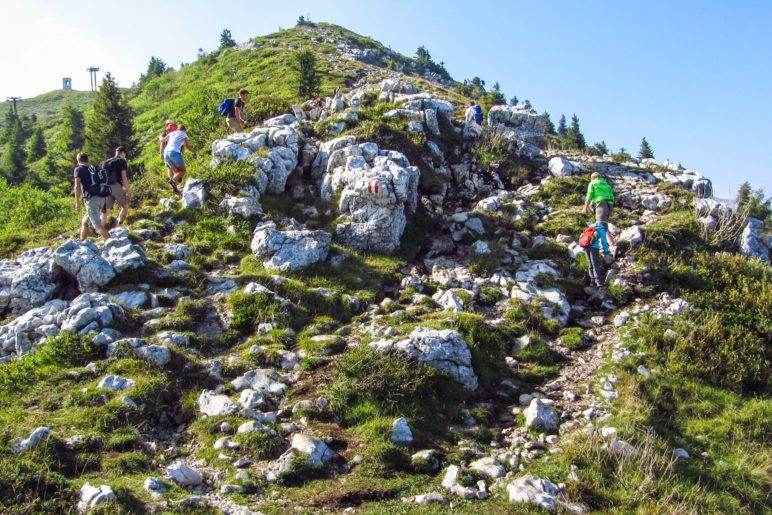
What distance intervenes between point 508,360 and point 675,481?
161 inches

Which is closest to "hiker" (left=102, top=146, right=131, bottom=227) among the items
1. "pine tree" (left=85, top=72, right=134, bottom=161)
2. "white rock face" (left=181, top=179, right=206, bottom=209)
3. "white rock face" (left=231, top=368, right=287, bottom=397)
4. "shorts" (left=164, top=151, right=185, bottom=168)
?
"white rock face" (left=181, top=179, right=206, bottom=209)

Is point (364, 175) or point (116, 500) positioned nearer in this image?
point (116, 500)

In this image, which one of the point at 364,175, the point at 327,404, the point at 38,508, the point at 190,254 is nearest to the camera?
the point at 38,508

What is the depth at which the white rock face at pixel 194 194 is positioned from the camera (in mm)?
15984

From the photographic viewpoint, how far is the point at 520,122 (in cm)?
2634

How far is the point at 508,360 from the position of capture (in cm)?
1066

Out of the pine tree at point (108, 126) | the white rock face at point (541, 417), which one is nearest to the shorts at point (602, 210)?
the white rock face at point (541, 417)

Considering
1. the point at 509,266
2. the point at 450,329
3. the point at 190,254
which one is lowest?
the point at 450,329

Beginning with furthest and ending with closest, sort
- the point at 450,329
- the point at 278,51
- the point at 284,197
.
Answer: the point at 278,51, the point at 284,197, the point at 450,329

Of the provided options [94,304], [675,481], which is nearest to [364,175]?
[94,304]

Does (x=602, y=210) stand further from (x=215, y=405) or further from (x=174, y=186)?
(x=174, y=186)

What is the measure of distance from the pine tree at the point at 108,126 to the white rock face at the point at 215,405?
94.7 feet

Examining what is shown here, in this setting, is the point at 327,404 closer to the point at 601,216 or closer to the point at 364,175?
the point at 364,175

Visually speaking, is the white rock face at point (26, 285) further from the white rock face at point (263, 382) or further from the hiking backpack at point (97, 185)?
the white rock face at point (263, 382)
